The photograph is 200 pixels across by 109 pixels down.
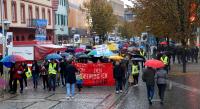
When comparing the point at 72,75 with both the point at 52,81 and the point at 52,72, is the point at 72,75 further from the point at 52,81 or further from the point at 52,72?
the point at 52,81

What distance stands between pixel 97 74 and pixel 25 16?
27.2m

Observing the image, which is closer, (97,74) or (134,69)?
(97,74)

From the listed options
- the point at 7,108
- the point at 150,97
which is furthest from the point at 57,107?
the point at 150,97

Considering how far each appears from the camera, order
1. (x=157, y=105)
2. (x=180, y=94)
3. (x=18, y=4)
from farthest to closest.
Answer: (x=18, y=4)
(x=180, y=94)
(x=157, y=105)

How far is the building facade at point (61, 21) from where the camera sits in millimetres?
71625

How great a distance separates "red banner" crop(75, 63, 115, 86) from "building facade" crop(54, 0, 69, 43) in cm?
4017

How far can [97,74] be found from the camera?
28.8 meters

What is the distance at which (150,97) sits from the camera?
21.0 metres

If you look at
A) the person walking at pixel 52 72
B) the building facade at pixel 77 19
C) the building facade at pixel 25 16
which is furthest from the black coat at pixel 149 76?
the building facade at pixel 77 19

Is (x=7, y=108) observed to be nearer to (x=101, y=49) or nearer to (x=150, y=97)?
(x=150, y=97)

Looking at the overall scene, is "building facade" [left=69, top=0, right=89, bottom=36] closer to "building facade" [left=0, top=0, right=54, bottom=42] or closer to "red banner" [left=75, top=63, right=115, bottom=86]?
"building facade" [left=0, top=0, right=54, bottom=42]

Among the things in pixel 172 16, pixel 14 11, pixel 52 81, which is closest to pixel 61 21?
pixel 14 11

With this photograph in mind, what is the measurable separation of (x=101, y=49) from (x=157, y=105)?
10580mm

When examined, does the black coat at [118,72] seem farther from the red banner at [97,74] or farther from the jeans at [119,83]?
the red banner at [97,74]
